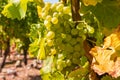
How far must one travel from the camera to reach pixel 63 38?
68.1 inches

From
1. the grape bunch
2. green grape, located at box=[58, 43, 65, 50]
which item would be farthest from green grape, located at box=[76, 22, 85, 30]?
green grape, located at box=[58, 43, 65, 50]

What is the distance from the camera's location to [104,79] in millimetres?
1526

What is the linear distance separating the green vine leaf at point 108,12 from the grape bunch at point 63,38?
286 mm

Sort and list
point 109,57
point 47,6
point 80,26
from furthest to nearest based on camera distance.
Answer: point 47,6
point 80,26
point 109,57

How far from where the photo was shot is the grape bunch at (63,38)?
1.72 m

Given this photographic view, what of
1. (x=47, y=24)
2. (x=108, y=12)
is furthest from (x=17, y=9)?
(x=108, y=12)

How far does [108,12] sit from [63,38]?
15.1 inches

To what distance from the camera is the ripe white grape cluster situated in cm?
172

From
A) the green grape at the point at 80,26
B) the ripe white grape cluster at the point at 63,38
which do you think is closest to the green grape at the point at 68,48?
the ripe white grape cluster at the point at 63,38

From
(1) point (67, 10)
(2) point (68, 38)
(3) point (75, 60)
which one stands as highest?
(1) point (67, 10)

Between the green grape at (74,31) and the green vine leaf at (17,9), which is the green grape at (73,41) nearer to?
the green grape at (74,31)

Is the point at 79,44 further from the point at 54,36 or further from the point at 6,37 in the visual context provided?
the point at 6,37

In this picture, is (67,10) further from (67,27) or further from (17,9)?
(17,9)

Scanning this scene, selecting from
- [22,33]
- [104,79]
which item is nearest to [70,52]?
[104,79]
